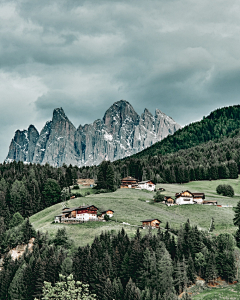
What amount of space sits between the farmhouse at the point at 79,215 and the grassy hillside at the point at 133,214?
12.4 ft

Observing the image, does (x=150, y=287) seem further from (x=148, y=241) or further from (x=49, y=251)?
(x=49, y=251)

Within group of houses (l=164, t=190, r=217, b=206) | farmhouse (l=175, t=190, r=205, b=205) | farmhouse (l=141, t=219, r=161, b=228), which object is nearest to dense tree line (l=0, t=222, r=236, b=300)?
farmhouse (l=141, t=219, r=161, b=228)

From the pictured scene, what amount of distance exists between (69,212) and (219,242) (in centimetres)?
4537

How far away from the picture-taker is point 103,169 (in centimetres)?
14612

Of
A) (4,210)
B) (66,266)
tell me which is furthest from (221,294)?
(4,210)

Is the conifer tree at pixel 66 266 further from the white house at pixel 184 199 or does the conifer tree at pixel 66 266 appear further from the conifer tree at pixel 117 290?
the white house at pixel 184 199

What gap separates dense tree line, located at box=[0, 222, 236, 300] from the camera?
2388 inches

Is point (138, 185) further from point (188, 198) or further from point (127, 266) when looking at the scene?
point (127, 266)

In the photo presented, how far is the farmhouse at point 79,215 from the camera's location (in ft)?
318

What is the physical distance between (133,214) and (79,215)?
1611 cm

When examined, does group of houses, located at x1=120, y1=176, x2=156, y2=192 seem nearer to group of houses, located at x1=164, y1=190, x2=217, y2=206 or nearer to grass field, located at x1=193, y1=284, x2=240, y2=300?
group of houses, located at x1=164, y1=190, x2=217, y2=206

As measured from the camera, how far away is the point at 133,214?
101m

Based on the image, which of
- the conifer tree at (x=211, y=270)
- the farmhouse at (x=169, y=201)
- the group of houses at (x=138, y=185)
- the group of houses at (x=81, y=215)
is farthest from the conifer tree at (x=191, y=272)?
the group of houses at (x=138, y=185)

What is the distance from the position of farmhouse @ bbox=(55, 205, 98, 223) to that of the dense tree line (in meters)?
24.7
